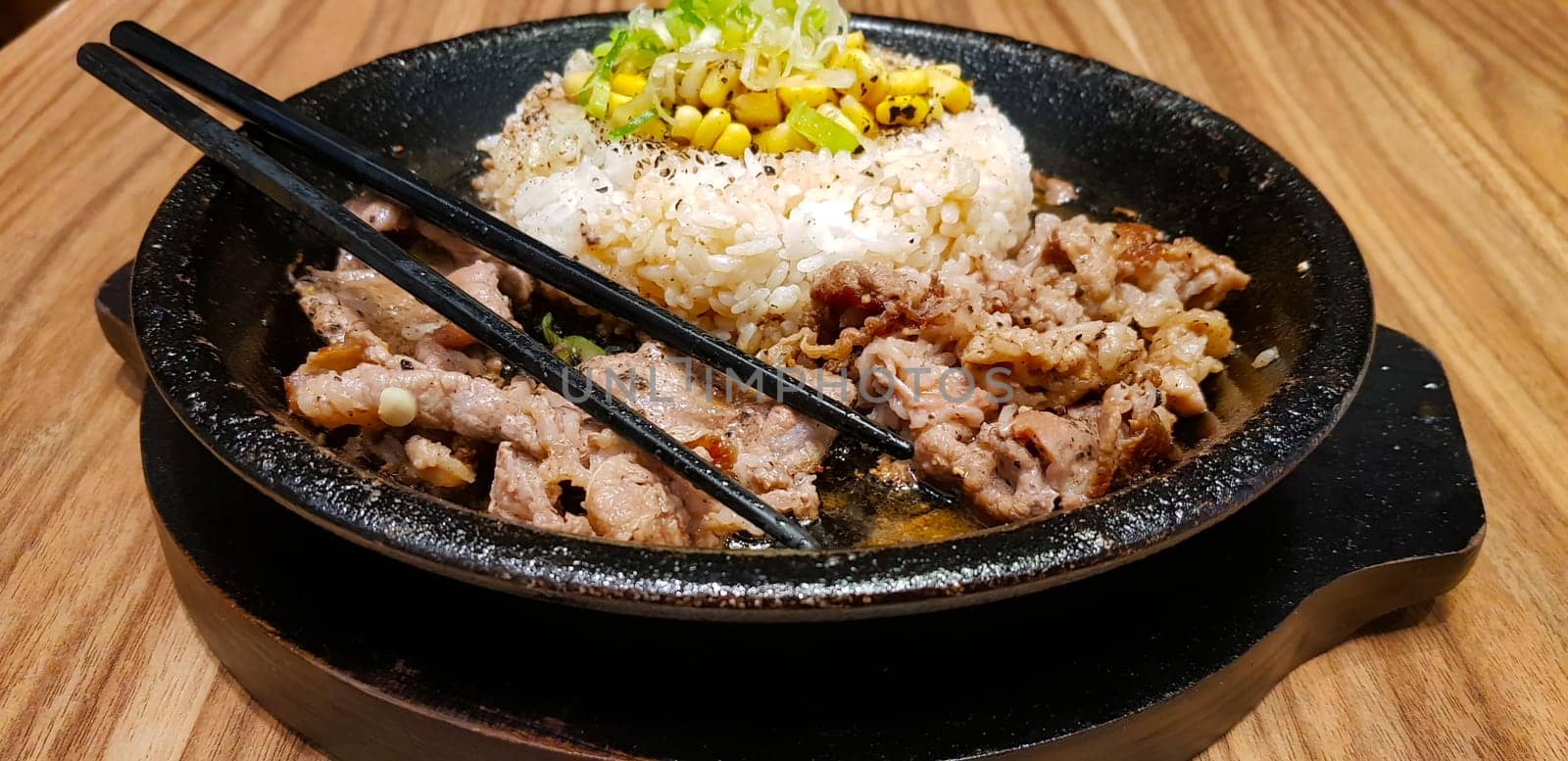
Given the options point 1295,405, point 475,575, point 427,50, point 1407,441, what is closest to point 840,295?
point 1295,405

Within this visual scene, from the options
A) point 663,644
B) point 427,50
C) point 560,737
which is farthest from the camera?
point 427,50

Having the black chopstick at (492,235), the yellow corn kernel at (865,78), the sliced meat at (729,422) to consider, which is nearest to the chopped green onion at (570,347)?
the sliced meat at (729,422)

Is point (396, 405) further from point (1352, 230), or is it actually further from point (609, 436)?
point (1352, 230)

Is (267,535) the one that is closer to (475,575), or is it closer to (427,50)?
(475,575)

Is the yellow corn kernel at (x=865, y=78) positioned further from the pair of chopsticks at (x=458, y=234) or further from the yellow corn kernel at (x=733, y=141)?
the pair of chopsticks at (x=458, y=234)

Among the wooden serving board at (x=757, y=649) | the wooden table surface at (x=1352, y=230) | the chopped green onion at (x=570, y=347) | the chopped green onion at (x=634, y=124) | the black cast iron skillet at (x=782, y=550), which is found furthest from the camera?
the chopped green onion at (x=634, y=124)

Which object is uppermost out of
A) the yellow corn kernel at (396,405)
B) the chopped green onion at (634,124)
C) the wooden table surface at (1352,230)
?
the chopped green onion at (634,124)

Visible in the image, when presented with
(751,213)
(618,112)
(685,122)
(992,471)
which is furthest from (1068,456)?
(618,112)
